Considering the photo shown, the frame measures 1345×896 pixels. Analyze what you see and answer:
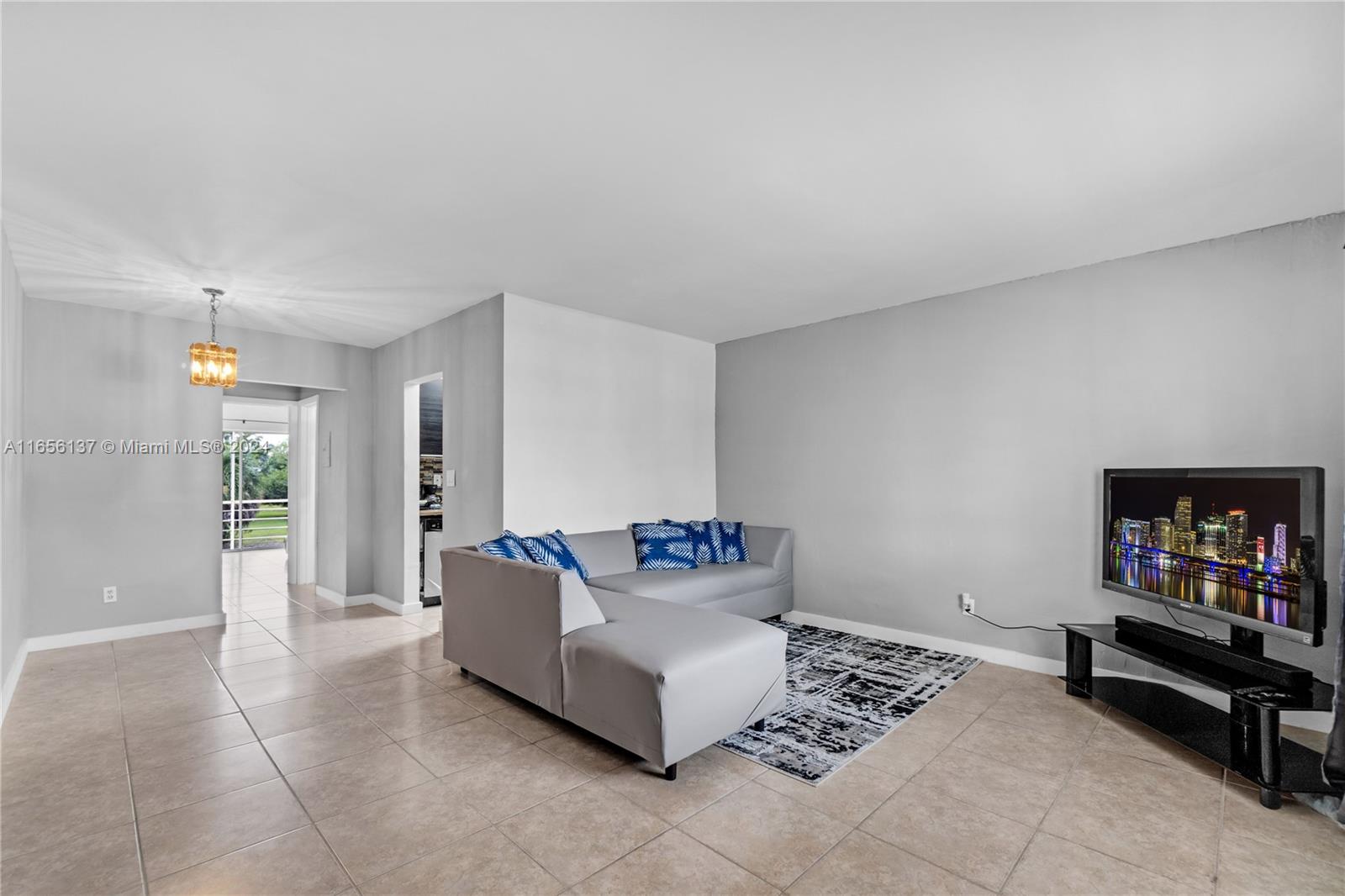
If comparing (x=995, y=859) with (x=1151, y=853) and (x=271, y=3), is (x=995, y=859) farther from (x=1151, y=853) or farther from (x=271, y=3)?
(x=271, y=3)

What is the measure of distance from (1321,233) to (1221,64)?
68.9 inches

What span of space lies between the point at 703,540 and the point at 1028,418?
2.39 metres

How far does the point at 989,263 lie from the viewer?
11.4 ft

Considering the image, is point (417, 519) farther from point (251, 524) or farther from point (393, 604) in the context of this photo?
point (251, 524)

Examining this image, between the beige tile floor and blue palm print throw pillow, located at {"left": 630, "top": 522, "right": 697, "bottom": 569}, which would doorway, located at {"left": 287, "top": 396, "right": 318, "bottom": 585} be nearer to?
the beige tile floor

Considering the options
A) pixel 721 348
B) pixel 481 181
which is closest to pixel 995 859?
pixel 481 181

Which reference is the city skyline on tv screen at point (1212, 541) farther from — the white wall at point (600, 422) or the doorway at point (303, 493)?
the doorway at point (303, 493)

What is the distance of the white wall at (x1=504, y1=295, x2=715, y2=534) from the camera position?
412cm

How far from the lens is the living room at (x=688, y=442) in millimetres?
1805

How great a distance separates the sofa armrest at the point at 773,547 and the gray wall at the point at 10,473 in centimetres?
440

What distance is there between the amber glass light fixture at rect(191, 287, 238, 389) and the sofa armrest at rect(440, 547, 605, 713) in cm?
186

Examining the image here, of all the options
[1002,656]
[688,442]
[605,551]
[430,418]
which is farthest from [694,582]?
[430,418]

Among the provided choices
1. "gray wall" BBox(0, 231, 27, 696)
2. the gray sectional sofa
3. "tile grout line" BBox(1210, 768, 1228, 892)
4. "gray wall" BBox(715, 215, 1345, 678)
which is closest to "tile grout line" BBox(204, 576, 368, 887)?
the gray sectional sofa

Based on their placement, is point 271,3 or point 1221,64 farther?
point 1221,64
